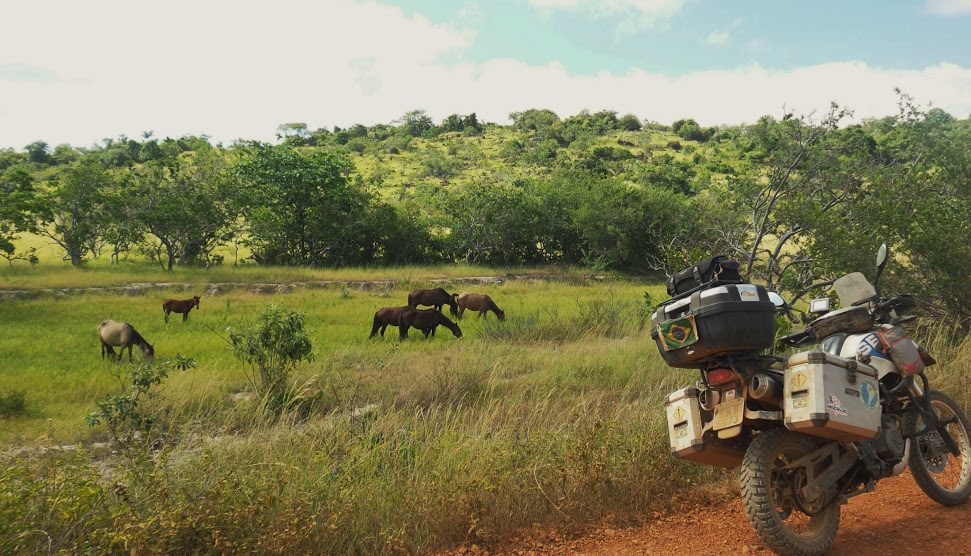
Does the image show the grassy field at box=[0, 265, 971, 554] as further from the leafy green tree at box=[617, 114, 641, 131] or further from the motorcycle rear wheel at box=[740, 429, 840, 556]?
the leafy green tree at box=[617, 114, 641, 131]

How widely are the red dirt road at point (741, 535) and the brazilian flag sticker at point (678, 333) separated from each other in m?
1.27

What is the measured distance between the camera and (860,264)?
9359mm

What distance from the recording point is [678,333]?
12.8ft

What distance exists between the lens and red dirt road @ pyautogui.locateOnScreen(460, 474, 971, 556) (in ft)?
12.8

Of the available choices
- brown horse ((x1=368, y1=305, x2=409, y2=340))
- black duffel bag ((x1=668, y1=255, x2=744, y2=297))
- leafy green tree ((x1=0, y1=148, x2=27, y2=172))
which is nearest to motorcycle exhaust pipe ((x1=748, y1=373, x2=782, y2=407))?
black duffel bag ((x1=668, y1=255, x2=744, y2=297))

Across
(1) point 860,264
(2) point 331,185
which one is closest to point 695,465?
(1) point 860,264

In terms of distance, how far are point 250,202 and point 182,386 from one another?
26007 millimetres

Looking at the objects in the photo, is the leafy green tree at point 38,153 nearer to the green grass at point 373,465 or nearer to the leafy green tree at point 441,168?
the leafy green tree at point 441,168

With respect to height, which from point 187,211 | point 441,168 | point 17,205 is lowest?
point 187,211

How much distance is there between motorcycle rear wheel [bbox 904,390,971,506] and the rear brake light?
1641 mm

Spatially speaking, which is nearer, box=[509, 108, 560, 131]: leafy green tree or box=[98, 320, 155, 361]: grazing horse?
box=[98, 320, 155, 361]: grazing horse

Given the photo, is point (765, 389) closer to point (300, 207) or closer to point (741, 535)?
point (741, 535)

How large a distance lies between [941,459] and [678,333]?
8.46ft

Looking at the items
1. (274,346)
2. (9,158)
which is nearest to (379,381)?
(274,346)
